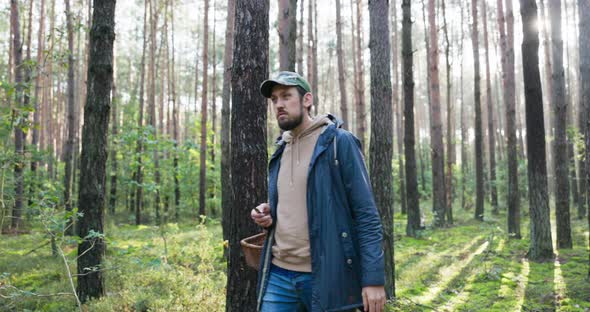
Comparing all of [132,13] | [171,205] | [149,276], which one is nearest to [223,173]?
[149,276]

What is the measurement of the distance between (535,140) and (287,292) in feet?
25.9

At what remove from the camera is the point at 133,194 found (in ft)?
74.3

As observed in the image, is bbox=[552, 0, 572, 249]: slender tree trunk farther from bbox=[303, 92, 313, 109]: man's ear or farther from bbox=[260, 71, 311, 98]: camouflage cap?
bbox=[260, 71, 311, 98]: camouflage cap

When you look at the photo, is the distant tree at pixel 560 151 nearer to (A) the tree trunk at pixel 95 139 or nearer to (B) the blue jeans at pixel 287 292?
(B) the blue jeans at pixel 287 292

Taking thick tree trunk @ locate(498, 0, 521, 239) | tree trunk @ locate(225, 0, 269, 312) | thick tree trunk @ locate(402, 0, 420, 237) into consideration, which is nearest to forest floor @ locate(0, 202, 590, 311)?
thick tree trunk @ locate(498, 0, 521, 239)

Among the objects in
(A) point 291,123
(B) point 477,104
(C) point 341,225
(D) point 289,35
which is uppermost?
(D) point 289,35

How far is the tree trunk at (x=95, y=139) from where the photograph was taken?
5.77 m

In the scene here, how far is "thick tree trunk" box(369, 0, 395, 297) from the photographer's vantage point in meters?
5.91

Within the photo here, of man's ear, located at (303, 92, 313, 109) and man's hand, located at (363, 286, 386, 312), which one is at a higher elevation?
man's ear, located at (303, 92, 313, 109)

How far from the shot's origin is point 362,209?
2295mm

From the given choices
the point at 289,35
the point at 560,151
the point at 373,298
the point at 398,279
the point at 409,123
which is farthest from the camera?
the point at 409,123

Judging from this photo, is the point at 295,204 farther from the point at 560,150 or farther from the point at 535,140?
the point at 560,150

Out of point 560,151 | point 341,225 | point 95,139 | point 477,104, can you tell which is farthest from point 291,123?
point 477,104

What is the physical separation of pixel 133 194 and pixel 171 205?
2.89 m
